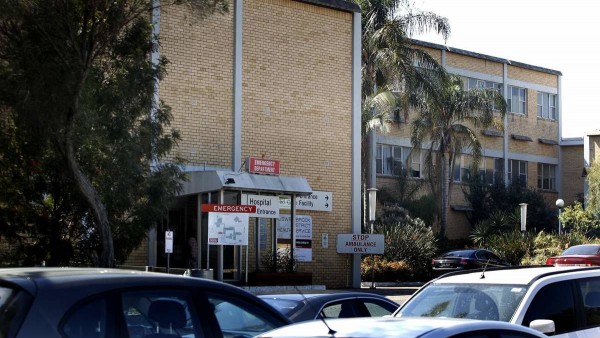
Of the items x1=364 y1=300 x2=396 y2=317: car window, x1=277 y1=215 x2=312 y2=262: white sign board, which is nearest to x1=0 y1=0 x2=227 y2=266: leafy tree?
x1=364 y1=300 x2=396 y2=317: car window

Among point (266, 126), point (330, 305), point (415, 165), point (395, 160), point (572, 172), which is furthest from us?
point (572, 172)

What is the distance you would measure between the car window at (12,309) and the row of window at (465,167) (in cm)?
4145

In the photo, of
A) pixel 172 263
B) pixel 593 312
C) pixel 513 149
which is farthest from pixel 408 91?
pixel 593 312

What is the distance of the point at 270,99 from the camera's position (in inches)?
1191

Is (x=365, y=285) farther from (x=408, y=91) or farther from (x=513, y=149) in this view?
(x=513, y=149)

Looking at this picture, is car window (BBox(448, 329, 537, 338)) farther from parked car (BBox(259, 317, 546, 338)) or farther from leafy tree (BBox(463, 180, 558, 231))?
leafy tree (BBox(463, 180, 558, 231))

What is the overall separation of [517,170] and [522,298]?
4950 centimetres

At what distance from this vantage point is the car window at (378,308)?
10750 mm

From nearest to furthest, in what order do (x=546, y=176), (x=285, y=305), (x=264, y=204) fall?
1. (x=285, y=305)
2. (x=264, y=204)
3. (x=546, y=176)

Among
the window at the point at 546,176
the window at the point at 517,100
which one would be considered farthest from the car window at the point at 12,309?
the window at the point at 546,176

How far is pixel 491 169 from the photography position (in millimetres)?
55219

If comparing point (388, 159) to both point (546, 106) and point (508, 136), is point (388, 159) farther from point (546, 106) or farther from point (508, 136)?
point (546, 106)

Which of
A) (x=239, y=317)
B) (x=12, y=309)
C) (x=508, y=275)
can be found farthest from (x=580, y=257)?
(x=12, y=309)

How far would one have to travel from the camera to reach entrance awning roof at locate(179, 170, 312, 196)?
26.4 meters
